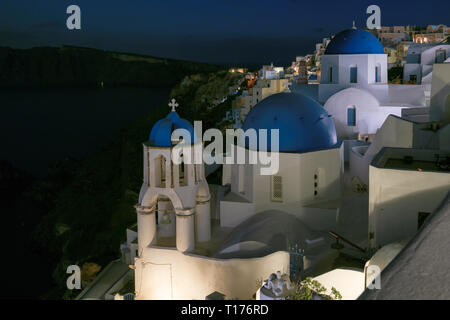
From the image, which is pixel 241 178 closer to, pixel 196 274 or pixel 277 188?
pixel 277 188

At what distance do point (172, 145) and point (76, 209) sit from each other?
3311cm

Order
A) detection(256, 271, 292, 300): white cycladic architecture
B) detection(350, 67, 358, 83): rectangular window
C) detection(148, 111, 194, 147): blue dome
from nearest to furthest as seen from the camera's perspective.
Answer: detection(256, 271, 292, 300): white cycladic architecture < detection(148, 111, 194, 147): blue dome < detection(350, 67, 358, 83): rectangular window

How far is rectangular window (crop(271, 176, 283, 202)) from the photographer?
14.6 meters

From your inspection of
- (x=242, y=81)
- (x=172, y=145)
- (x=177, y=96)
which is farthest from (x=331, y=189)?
(x=177, y=96)

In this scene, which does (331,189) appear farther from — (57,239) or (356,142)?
(57,239)

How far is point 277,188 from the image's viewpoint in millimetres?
14680

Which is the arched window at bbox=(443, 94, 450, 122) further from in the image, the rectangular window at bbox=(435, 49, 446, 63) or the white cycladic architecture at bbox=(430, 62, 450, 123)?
the rectangular window at bbox=(435, 49, 446, 63)

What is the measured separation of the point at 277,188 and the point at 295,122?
210 cm

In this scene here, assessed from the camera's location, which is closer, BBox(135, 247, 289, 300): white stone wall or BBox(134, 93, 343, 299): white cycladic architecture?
BBox(135, 247, 289, 300): white stone wall

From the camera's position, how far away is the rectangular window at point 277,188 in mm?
14617

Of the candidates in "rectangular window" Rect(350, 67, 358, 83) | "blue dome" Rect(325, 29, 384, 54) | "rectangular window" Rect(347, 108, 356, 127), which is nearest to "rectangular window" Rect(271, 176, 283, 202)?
"rectangular window" Rect(347, 108, 356, 127)

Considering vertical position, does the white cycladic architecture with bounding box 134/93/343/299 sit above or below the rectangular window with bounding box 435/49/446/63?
below

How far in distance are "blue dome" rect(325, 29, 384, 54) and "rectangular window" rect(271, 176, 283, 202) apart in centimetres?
1085

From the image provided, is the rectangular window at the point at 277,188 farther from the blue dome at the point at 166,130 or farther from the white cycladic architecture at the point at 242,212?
the blue dome at the point at 166,130
